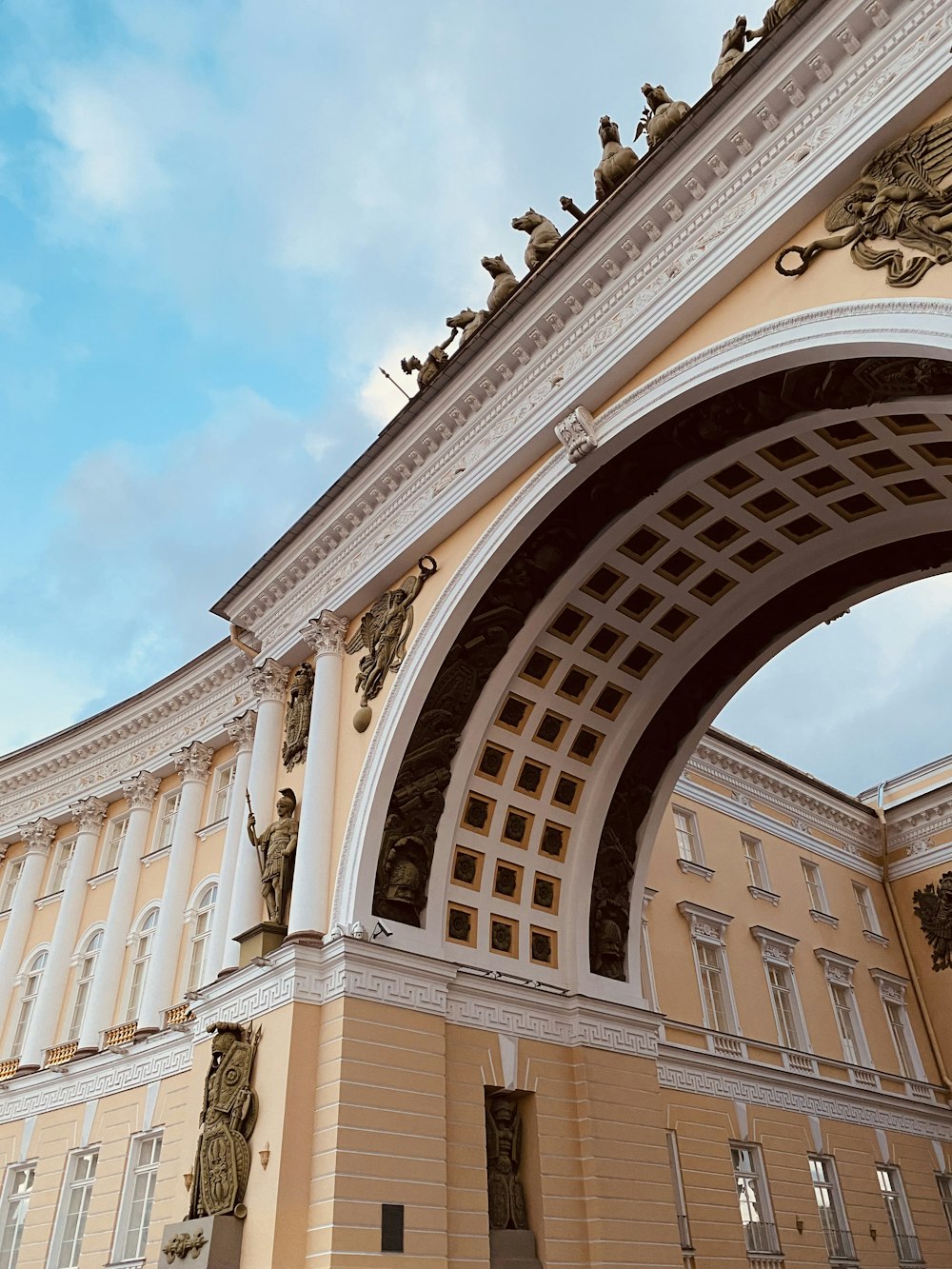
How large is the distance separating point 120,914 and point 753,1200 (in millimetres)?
13402

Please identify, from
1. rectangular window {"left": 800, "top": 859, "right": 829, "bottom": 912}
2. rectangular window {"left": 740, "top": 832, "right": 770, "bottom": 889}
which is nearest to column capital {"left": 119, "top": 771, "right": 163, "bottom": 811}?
rectangular window {"left": 740, "top": 832, "right": 770, "bottom": 889}

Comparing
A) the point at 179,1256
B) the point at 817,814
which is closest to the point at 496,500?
the point at 179,1256

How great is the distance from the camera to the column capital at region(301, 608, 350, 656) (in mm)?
17250

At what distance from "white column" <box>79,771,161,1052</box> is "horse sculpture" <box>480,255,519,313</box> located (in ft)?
41.4

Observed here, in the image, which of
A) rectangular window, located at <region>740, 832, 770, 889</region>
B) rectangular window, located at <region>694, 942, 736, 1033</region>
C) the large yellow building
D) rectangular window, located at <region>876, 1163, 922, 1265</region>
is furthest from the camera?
rectangular window, located at <region>740, 832, 770, 889</region>

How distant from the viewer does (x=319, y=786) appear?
51.6 ft

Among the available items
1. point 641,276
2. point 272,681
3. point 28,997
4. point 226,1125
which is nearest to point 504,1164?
point 226,1125

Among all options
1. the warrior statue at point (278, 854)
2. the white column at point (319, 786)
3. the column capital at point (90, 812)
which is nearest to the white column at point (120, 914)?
the column capital at point (90, 812)

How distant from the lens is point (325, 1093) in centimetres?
1284

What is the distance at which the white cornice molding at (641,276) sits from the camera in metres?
11.1

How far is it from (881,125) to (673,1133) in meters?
16.5

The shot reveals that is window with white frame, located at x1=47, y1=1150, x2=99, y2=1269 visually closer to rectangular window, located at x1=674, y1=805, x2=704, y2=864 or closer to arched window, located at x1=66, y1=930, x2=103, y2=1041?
arched window, located at x1=66, y1=930, x2=103, y2=1041

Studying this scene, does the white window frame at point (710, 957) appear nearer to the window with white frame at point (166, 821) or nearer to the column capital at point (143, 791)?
the window with white frame at point (166, 821)

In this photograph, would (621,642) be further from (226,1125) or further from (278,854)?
(226,1125)
